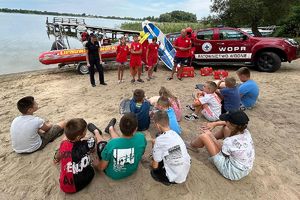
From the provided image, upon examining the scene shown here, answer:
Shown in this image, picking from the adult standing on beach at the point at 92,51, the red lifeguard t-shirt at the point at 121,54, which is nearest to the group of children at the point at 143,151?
the adult standing on beach at the point at 92,51

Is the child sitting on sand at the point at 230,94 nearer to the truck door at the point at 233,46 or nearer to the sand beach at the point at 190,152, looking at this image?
the sand beach at the point at 190,152

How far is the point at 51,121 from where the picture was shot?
596 cm

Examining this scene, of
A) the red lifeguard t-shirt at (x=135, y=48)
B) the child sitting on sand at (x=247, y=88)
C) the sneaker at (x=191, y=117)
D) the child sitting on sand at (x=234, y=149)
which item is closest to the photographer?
the child sitting on sand at (x=234, y=149)

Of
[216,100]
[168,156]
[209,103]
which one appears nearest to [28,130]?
[168,156]

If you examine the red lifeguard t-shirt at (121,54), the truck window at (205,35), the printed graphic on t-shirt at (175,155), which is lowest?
the printed graphic on t-shirt at (175,155)

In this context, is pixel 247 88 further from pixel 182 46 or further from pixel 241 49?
pixel 241 49

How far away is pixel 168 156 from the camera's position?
327cm

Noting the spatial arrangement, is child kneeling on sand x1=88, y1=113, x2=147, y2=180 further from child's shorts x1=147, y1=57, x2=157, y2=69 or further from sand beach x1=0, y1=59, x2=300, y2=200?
child's shorts x1=147, y1=57, x2=157, y2=69

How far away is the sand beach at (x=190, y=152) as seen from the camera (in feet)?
11.4

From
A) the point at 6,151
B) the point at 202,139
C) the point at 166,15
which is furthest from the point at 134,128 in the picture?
the point at 166,15

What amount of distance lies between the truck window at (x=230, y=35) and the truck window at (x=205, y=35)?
0.39m

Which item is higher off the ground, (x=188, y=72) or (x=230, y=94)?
(x=230, y=94)

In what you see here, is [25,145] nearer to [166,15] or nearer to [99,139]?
[99,139]

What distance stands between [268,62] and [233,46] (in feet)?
4.79
